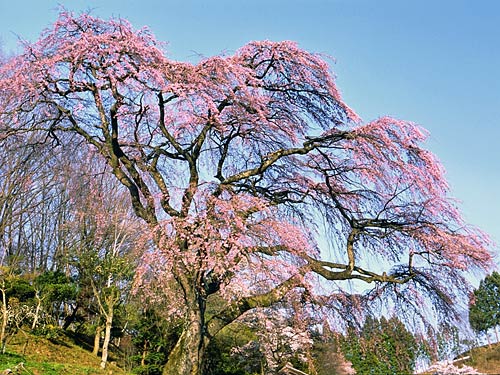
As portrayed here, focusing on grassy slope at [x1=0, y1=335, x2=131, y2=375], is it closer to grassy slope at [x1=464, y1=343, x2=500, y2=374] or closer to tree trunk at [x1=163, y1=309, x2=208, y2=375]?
tree trunk at [x1=163, y1=309, x2=208, y2=375]

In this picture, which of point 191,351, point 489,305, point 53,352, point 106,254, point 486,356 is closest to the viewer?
point 191,351

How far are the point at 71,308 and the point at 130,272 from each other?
613cm

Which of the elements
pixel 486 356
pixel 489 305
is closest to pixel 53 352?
pixel 486 356

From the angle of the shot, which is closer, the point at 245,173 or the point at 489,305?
the point at 245,173

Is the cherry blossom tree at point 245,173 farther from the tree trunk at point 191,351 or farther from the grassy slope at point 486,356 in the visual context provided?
the grassy slope at point 486,356

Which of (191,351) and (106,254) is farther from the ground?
(106,254)

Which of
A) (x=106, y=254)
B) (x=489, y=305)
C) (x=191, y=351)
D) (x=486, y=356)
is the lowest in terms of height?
(x=486, y=356)

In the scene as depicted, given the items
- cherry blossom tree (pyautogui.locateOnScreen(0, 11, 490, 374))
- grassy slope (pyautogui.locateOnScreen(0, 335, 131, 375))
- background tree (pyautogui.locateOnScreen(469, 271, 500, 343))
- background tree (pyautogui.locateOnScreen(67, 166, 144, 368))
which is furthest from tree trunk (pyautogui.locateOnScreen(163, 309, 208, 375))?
background tree (pyautogui.locateOnScreen(469, 271, 500, 343))

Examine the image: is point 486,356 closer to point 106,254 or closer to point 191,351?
point 106,254

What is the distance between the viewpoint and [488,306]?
28.6m

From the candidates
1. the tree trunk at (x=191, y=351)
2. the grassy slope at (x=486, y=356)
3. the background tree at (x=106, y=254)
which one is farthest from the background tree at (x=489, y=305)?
the tree trunk at (x=191, y=351)

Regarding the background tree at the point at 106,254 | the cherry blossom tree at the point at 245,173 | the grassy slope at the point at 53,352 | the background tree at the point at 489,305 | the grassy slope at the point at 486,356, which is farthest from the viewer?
the background tree at the point at 489,305

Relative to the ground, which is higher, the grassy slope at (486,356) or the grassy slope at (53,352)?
the grassy slope at (53,352)

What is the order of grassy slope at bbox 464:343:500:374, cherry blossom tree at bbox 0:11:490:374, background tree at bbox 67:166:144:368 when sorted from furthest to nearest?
grassy slope at bbox 464:343:500:374, background tree at bbox 67:166:144:368, cherry blossom tree at bbox 0:11:490:374
